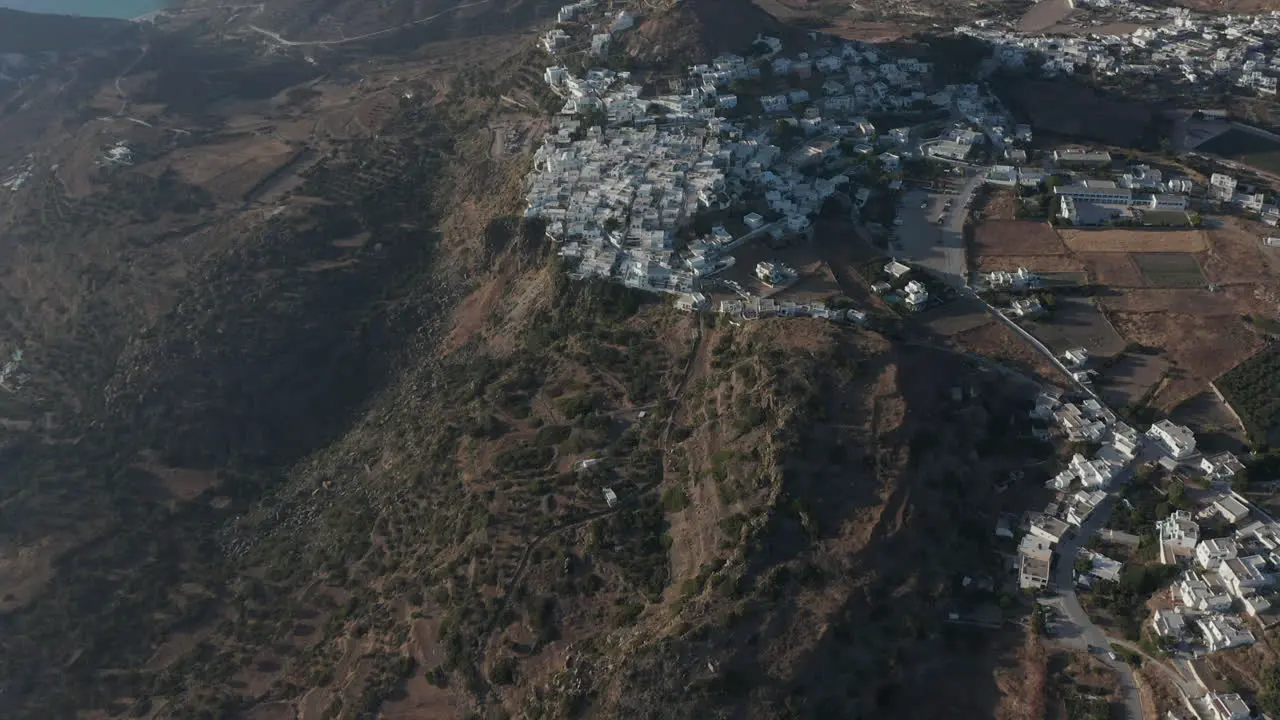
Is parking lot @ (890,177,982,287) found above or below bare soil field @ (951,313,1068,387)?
above

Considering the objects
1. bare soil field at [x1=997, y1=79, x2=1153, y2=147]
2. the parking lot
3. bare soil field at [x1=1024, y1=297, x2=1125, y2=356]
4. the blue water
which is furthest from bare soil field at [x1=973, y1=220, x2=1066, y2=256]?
the blue water

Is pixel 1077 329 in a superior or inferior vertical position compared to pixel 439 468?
inferior

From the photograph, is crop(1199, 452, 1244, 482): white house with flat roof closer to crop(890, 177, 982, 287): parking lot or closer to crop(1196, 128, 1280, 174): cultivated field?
crop(890, 177, 982, 287): parking lot

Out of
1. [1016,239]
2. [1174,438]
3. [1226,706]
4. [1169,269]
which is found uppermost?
[1016,239]

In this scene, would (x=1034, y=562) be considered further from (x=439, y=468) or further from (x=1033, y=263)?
(x=439, y=468)

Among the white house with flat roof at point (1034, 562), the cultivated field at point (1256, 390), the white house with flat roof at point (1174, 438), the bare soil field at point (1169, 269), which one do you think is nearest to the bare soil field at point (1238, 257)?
the bare soil field at point (1169, 269)

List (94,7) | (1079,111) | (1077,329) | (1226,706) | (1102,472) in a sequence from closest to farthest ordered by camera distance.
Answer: (1226,706) → (1102,472) → (1077,329) → (1079,111) → (94,7)

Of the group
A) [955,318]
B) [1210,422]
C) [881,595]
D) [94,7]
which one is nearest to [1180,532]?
[1210,422]
